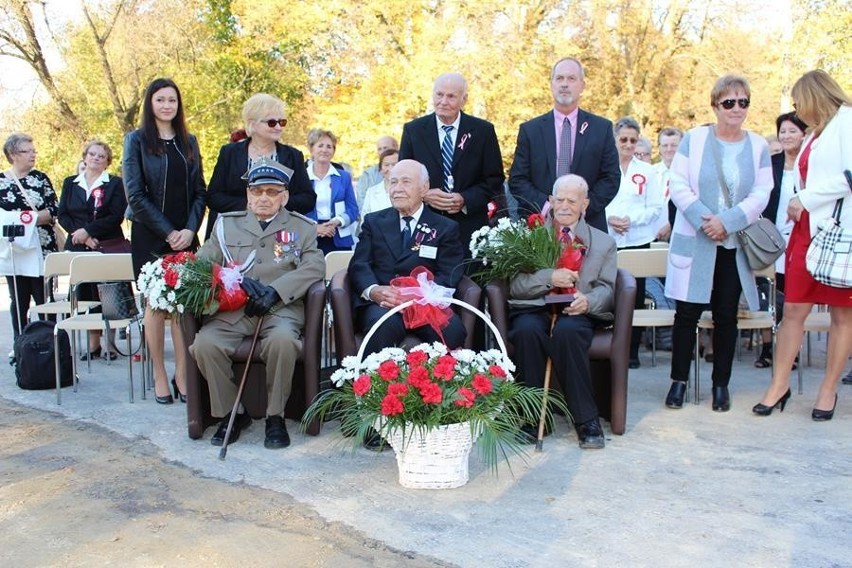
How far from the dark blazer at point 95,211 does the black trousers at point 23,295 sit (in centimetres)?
46

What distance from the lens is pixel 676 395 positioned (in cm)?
588

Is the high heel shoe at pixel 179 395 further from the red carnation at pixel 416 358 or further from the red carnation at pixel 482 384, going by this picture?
the red carnation at pixel 482 384

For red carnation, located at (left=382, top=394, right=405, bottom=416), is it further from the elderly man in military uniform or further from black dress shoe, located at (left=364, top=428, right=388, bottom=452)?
the elderly man in military uniform

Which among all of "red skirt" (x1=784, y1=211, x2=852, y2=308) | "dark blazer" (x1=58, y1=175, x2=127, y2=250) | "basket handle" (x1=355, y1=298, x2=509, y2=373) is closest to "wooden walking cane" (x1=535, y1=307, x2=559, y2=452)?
"basket handle" (x1=355, y1=298, x2=509, y2=373)

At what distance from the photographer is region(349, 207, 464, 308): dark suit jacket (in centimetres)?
536

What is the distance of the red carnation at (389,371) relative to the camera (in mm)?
4258

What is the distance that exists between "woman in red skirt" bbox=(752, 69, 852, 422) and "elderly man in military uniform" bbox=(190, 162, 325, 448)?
2.80 metres

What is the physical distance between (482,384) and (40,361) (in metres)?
3.91

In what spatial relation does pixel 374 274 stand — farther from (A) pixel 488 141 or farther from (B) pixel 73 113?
(B) pixel 73 113

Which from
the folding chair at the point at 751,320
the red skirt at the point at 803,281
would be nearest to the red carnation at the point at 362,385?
the folding chair at the point at 751,320

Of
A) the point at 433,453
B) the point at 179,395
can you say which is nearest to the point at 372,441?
the point at 433,453

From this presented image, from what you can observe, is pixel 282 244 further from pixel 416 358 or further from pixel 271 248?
pixel 416 358

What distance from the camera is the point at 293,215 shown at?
18.3 ft

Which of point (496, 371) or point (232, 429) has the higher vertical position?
point (496, 371)
